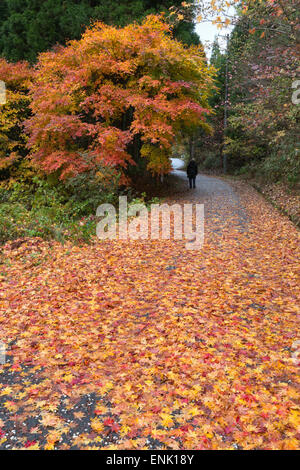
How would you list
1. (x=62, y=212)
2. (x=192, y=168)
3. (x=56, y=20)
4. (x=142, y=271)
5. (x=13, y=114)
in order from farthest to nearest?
(x=56, y=20) < (x=192, y=168) < (x=13, y=114) < (x=62, y=212) < (x=142, y=271)

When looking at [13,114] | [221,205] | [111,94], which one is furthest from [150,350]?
[13,114]

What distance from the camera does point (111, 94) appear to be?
11.9 m

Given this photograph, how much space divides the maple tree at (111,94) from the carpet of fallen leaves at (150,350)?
550 centimetres

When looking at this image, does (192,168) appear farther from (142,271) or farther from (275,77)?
(142,271)

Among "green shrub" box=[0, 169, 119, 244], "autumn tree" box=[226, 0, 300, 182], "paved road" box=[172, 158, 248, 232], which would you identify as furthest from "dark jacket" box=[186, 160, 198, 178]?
"green shrub" box=[0, 169, 119, 244]

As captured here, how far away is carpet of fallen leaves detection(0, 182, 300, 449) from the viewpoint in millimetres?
2883

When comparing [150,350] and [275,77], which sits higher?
[275,77]

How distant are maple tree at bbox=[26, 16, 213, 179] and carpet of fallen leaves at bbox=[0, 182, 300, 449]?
5.50 meters

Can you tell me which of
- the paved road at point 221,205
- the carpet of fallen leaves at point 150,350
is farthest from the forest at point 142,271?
the paved road at point 221,205

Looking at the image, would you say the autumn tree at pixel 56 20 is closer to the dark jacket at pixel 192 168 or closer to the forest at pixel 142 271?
the forest at pixel 142 271

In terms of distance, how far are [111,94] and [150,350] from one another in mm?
10182

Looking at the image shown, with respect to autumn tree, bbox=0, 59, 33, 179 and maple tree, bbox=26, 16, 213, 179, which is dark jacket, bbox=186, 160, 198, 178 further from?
autumn tree, bbox=0, 59, 33, 179
